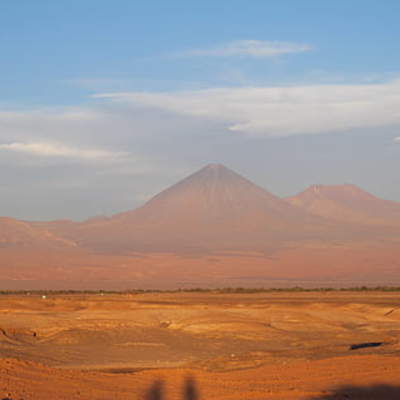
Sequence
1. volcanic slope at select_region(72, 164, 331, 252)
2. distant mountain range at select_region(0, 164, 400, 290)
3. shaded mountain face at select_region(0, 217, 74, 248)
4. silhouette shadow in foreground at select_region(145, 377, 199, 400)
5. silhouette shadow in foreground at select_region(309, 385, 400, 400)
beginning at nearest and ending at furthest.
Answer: silhouette shadow in foreground at select_region(309, 385, 400, 400) < silhouette shadow in foreground at select_region(145, 377, 199, 400) < distant mountain range at select_region(0, 164, 400, 290) < shaded mountain face at select_region(0, 217, 74, 248) < volcanic slope at select_region(72, 164, 331, 252)

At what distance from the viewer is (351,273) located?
366 ft

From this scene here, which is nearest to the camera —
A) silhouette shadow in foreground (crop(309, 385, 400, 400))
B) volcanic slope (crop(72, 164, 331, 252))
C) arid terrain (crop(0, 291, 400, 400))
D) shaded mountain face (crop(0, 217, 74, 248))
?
silhouette shadow in foreground (crop(309, 385, 400, 400))

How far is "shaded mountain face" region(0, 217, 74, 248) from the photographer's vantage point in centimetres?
14000

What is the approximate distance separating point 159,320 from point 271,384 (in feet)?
50.7

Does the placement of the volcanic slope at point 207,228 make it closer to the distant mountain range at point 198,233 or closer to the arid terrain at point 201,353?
the distant mountain range at point 198,233

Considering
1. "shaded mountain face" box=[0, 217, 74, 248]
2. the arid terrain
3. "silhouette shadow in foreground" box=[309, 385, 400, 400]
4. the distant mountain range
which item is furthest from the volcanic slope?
"silhouette shadow in foreground" box=[309, 385, 400, 400]

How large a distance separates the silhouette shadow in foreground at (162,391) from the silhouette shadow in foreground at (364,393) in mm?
2060

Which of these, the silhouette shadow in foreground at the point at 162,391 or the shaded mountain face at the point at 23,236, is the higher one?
the shaded mountain face at the point at 23,236

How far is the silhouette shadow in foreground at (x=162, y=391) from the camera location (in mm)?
12594

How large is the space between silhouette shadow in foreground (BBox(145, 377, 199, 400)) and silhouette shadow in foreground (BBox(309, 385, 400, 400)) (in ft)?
6.76

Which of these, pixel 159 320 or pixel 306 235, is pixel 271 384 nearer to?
pixel 159 320

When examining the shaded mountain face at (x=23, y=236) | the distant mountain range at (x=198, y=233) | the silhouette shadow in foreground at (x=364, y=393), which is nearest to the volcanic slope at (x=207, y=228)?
the distant mountain range at (x=198, y=233)

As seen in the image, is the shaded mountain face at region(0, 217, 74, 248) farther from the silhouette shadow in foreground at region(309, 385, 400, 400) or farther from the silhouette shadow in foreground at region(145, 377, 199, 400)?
the silhouette shadow in foreground at region(309, 385, 400, 400)

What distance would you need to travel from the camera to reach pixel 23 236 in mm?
145500
